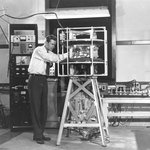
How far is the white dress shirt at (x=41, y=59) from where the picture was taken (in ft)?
18.1

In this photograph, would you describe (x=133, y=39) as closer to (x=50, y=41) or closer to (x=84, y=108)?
(x=84, y=108)

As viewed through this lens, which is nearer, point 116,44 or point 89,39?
point 89,39

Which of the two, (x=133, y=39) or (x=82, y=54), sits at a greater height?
(x=133, y=39)

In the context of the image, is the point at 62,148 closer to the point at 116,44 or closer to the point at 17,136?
the point at 17,136

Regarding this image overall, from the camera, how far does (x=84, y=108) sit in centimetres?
582

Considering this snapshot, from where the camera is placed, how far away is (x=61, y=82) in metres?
7.36

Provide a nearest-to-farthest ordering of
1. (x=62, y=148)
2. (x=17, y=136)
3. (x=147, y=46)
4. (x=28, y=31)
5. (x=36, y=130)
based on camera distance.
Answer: (x=62, y=148), (x=36, y=130), (x=17, y=136), (x=28, y=31), (x=147, y=46)

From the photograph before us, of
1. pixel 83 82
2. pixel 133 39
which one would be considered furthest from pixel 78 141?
pixel 133 39

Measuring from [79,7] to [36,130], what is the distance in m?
2.95

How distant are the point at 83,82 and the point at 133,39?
2.01 m

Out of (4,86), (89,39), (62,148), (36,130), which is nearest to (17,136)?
(36,130)

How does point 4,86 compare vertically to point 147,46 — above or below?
below

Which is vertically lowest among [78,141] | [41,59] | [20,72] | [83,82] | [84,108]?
[78,141]

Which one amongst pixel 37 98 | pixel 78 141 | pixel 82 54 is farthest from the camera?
pixel 78 141
